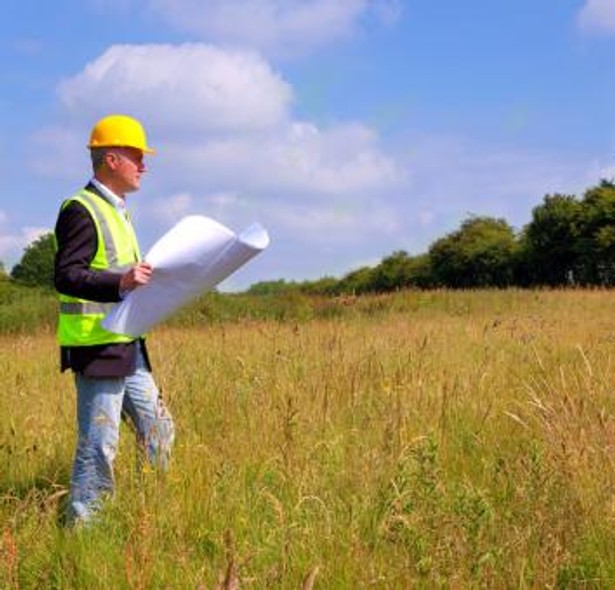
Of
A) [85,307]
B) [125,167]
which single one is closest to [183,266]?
[85,307]

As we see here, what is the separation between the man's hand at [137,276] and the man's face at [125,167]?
0.56m

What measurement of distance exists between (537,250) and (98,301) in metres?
39.6

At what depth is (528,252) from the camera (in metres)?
41.7

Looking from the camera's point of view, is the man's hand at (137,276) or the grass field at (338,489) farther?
the man's hand at (137,276)

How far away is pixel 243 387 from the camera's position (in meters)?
5.53

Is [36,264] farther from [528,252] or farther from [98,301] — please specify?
[98,301]

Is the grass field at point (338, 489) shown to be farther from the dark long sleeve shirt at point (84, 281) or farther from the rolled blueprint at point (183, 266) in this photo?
the rolled blueprint at point (183, 266)

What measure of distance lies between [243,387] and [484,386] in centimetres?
169

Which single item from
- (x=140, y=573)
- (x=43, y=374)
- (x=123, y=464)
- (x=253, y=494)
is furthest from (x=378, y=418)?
(x=43, y=374)

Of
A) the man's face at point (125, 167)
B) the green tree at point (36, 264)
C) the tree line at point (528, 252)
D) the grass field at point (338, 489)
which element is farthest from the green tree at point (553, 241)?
the man's face at point (125, 167)

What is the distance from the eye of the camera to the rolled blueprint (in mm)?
3312

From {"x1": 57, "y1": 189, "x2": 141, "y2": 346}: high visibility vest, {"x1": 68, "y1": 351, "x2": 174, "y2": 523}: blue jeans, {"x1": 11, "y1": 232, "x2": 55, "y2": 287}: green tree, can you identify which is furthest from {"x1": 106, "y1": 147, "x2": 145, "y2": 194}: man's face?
{"x1": 11, "y1": 232, "x2": 55, "y2": 287}: green tree

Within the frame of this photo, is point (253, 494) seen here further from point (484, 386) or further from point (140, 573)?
point (484, 386)

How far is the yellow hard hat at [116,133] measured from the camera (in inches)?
147
